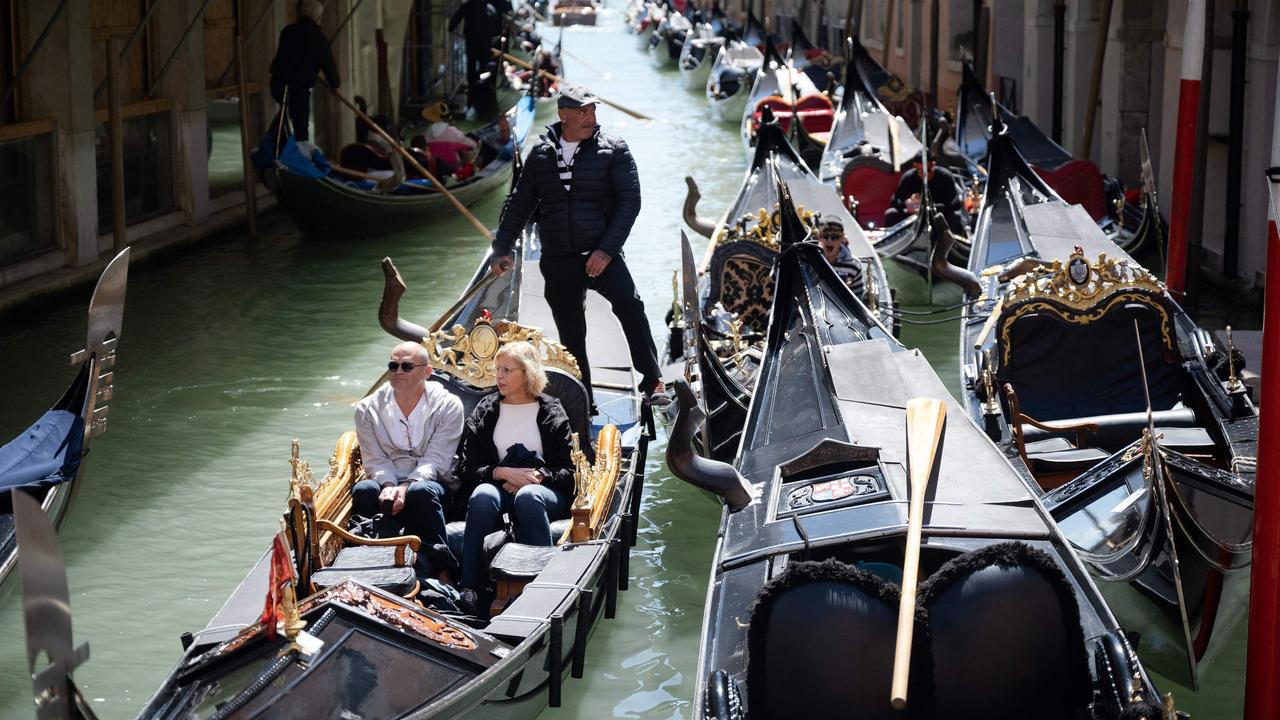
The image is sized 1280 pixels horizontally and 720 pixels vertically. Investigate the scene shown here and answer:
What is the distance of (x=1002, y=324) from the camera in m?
4.04

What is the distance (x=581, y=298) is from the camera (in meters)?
4.00

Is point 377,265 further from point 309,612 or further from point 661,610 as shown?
point 309,612

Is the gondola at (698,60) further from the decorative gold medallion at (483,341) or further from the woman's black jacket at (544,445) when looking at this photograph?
the woman's black jacket at (544,445)

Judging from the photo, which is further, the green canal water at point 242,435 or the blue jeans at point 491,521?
the green canal water at point 242,435

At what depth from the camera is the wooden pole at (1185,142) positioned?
4.87 metres

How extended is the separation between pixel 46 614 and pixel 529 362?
57.6 inches

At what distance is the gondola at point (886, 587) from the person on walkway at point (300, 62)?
18.1 ft

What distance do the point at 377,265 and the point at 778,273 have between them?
404cm

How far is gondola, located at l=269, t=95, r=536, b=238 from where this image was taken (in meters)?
7.43

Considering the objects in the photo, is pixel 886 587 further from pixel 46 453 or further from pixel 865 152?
pixel 865 152

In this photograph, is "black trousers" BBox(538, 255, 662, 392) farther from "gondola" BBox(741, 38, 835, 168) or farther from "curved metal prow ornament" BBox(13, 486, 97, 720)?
"gondola" BBox(741, 38, 835, 168)

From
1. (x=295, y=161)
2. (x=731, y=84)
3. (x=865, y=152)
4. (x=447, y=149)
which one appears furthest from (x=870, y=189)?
(x=731, y=84)

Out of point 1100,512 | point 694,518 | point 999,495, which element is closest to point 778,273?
point 694,518

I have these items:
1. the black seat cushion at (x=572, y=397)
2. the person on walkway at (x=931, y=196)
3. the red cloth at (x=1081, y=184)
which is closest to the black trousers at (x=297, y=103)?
the person on walkway at (x=931, y=196)
